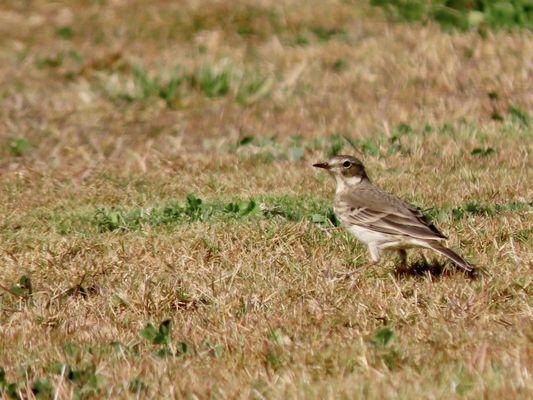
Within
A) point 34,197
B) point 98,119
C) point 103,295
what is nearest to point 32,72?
point 98,119

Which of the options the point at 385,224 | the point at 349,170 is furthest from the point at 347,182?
the point at 385,224

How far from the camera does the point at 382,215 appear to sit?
8078mm

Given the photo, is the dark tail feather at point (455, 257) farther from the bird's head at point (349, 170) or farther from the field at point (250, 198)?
the bird's head at point (349, 170)

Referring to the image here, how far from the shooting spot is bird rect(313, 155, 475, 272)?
7648mm

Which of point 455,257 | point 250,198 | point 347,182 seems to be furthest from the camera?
point 250,198

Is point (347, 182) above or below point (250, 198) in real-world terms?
above

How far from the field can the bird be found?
18 cm

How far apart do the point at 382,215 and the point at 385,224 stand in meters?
0.12

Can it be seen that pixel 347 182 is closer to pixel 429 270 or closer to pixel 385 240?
pixel 385 240

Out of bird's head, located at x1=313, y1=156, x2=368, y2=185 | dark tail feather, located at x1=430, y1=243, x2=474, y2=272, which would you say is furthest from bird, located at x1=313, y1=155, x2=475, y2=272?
bird's head, located at x1=313, y1=156, x2=368, y2=185

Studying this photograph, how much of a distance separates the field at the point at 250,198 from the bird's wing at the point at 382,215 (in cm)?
29

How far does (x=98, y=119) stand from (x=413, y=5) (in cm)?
530

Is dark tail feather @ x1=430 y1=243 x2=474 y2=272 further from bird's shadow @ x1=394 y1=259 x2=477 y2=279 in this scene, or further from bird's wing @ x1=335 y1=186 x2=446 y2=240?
bird's shadow @ x1=394 y1=259 x2=477 y2=279

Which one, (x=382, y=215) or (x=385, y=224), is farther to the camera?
(x=382, y=215)
